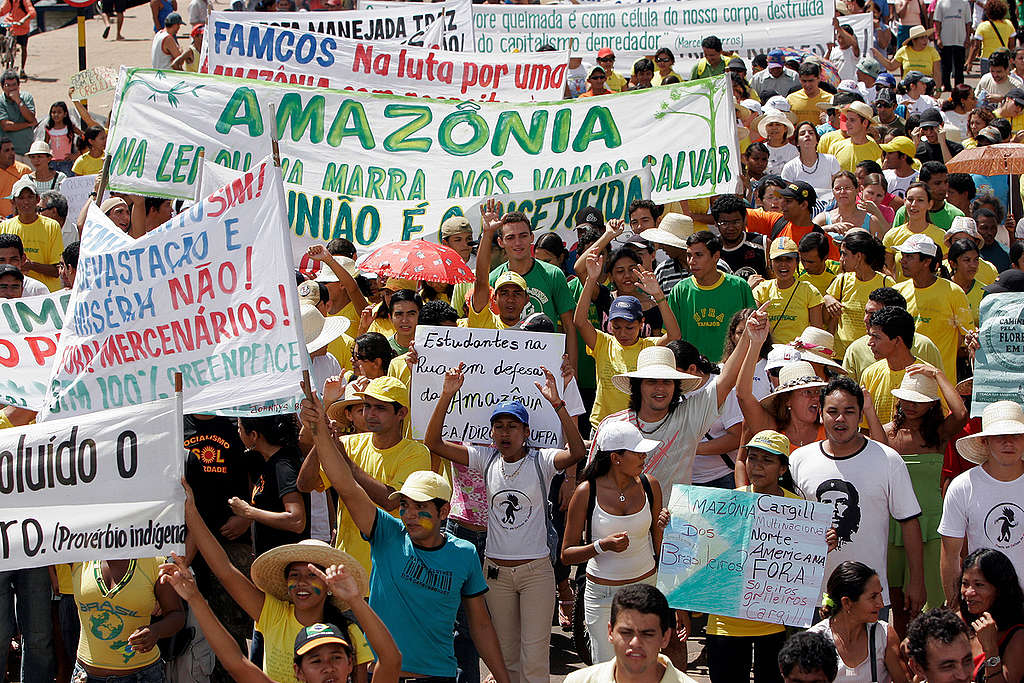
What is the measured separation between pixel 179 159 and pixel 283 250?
4.32 metres

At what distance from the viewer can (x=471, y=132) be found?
1109 centimetres

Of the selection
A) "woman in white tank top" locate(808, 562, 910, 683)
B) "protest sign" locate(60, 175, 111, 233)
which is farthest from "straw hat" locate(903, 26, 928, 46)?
"woman in white tank top" locate(808, 562, 910, 683)

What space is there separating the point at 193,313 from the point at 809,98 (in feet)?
37.1

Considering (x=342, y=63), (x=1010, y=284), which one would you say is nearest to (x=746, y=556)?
(x=1010, y=284)

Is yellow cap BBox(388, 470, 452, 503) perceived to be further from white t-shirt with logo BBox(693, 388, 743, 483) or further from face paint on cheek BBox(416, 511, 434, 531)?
white t-shirt with logo BBox(693, 388, 743, 483)

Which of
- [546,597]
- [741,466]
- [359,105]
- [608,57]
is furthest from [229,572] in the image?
[608,57]

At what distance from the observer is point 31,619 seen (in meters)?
7.39

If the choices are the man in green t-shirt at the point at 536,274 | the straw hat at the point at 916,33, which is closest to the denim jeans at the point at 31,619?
the man in green t-shirt at the point at 536,274

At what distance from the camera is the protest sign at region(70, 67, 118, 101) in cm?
1614

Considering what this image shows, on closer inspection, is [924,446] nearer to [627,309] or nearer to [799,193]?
[627,309]

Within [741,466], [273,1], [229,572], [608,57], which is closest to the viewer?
[229,572]

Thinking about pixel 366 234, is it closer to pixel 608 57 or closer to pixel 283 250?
pixel 283 250

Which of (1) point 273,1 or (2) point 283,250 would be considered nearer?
(2) point 283,250

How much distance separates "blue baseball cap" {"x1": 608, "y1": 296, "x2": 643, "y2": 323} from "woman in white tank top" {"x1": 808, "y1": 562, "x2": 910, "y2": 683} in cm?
279
